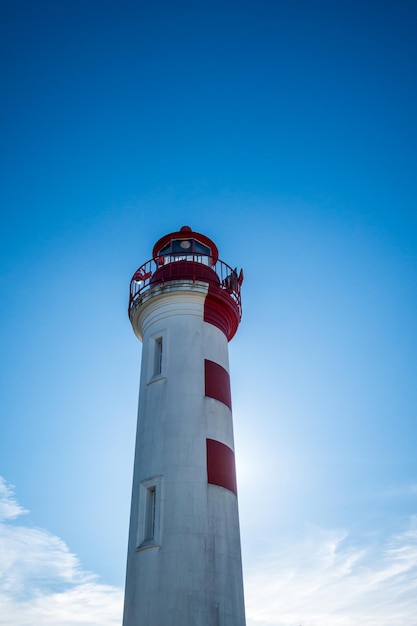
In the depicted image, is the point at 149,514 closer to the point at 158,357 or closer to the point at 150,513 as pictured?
the point at 150,513

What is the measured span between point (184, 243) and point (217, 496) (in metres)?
10.8

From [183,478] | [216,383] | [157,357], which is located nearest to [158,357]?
[157,357]

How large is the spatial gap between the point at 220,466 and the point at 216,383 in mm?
3064

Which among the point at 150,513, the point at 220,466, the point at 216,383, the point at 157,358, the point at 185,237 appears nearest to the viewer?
the point at 150,513

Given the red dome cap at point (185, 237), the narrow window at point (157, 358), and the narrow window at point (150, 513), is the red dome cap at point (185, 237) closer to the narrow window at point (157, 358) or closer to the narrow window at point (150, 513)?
the narrow window at point (157, 358)

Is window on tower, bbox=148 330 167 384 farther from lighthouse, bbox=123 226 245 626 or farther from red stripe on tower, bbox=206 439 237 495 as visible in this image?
red stripe on tower, bbox=206 439 237 495

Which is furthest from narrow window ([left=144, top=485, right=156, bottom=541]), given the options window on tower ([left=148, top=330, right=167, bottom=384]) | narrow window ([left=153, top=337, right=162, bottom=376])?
narrow window ([left=153, top=337, right=162, bottom=376])

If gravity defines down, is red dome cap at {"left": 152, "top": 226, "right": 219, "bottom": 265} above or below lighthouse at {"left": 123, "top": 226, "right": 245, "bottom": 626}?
above

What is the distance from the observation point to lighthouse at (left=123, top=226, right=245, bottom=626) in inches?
585

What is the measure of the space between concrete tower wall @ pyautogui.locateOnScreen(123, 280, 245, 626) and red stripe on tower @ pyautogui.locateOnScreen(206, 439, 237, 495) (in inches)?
1.3

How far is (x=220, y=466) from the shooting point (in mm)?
17281

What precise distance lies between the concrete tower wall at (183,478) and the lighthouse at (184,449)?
3cm

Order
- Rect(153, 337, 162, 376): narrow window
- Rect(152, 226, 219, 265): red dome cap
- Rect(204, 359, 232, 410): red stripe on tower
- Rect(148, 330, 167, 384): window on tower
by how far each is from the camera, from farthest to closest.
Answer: Rect(152, 226, 219, 265): red dome cap, Rect(153, 337, 162, 376): narrow window, Rect(148, 330, 167, 384): window on tower, Rect(204, 359, 232, 410): red stripe on tower

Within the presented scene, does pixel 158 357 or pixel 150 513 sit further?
pixel 158 357
